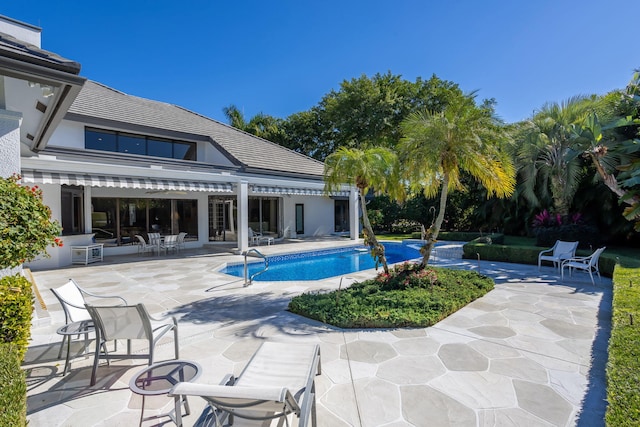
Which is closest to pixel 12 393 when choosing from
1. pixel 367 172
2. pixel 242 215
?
pixel 367 172

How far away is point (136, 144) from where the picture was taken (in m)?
22.5

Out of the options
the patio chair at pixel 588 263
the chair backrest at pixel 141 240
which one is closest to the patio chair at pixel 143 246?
the chair backrest at pixel 141 240

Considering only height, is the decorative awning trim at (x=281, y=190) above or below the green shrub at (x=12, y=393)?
above

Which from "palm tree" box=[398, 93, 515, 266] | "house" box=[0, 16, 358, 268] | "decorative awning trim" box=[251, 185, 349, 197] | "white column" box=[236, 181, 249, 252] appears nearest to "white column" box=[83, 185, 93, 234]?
"house" box=[0, 16, 358, 268]

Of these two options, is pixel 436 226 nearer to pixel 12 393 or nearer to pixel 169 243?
pixel 12 393

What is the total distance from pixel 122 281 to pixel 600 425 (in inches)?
580

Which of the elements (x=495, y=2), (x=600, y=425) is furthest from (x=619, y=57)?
(x=600, y=425)

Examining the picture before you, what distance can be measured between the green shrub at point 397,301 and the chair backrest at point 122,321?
440 cm

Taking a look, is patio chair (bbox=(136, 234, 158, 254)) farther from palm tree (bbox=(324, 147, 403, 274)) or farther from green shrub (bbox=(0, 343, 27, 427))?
green shrub (bbox=(0, 343, 27, 427))

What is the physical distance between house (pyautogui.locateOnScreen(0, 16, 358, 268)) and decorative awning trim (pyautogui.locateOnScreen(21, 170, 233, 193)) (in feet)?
0.16

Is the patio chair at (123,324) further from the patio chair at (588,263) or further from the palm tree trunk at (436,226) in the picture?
the patio chair at (588,263)

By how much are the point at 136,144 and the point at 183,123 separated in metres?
4.43

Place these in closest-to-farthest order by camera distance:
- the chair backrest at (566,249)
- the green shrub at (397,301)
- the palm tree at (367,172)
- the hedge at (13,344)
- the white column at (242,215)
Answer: the hedge at (13,344)
the green shrub at (397,301)
the palm tree at (367,172)
the chair backrest at (566,249)
the white column at (242,215)

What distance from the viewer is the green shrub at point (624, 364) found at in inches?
148
